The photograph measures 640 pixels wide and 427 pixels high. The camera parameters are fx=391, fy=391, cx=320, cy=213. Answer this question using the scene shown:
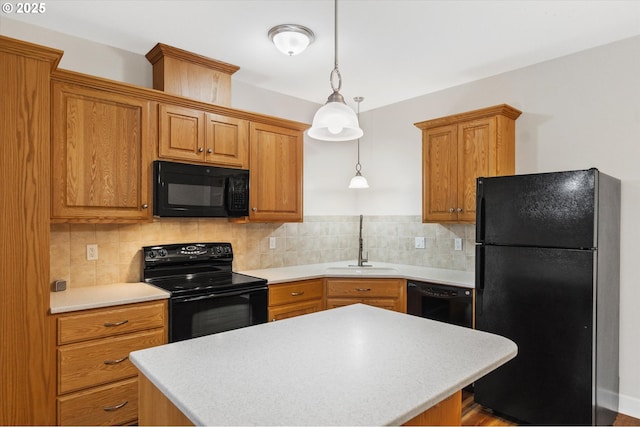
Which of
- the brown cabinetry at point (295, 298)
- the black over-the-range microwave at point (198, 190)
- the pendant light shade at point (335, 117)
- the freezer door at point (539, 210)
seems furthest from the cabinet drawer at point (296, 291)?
the pendant light shade at point (335, 117)

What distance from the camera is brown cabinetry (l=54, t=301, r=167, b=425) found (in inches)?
82.7

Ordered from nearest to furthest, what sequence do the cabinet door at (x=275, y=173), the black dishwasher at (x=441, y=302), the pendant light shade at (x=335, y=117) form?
1. the pendant light shade at (x=335, y=117)
2. the black dishwasher at (x=441, y=302)
3. the cabinet door at (x=275, y=173)

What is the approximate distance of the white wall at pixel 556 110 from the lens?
2.62 m

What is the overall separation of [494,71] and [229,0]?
221cm

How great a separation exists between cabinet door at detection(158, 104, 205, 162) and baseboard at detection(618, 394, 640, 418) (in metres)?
3.37

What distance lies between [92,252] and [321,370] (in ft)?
7.12

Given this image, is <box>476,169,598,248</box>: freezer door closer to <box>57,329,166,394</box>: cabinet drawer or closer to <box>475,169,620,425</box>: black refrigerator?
<box>475,169,620,425</box>: black refrigerator

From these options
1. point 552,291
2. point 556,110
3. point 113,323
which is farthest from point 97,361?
point 556,110

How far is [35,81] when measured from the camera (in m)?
2.03

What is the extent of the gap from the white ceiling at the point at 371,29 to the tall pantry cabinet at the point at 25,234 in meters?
0.56

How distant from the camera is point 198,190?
2.86 m

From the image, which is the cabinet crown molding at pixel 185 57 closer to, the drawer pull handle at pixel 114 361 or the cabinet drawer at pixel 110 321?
the cabinet drawer at pixel 110 321

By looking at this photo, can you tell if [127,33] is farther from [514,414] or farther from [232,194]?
[514,414]

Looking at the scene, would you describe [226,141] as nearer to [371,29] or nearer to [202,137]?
[202,137]
